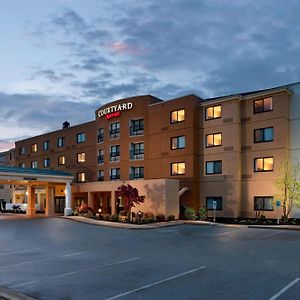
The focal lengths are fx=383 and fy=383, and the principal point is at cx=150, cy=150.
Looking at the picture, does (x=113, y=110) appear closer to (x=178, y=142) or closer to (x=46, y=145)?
(x=178, y=142)

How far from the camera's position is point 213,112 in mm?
36125

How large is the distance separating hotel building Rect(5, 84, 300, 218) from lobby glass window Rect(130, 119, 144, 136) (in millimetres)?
108

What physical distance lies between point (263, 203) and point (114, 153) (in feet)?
59.2

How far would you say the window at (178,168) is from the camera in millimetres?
36906

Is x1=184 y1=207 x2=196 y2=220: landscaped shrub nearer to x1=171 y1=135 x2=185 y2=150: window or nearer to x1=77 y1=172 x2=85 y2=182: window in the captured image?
x1=171 y1=135 x2=185 y2=150: window

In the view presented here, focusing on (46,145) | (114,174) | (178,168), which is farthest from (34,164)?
(178,168)

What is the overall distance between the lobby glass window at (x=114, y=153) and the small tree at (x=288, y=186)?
18337 millimetres

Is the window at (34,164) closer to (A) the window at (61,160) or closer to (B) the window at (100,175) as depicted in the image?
(A) the window at (61,160)

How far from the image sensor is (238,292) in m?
9.10

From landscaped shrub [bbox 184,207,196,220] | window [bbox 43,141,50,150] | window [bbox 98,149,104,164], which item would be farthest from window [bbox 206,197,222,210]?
window [bbox 43,141,50,150]

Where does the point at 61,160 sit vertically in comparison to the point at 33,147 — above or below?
below

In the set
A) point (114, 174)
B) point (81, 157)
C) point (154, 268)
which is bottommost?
point (154, 268)

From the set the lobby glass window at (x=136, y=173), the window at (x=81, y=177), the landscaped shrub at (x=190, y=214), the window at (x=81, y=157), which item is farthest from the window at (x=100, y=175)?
the landscaped shrub at (x=190, y=214)

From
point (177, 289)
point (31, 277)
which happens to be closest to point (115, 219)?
point (31, 277)
